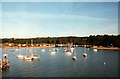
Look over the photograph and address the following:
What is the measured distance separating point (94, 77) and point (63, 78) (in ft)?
33.1

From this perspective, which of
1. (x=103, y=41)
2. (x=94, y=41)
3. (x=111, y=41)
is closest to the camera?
(x=111, y=41)

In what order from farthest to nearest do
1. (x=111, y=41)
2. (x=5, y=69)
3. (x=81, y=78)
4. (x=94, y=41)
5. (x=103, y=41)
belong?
(x=94, y=41), (x=103, y=41), (x=111, y=41), (x=5, y=69), (x=81, y=78)

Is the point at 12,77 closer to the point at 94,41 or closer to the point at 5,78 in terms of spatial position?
the point at 5,78

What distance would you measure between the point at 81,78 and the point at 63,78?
225 inches

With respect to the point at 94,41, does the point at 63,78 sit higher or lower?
lower

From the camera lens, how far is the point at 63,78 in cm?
4112

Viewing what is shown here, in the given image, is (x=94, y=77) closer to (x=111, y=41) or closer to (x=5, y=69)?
(x=5, y=69)

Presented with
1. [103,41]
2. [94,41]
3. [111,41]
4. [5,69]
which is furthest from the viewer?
[94,41]

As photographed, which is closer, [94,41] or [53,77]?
[53,77]

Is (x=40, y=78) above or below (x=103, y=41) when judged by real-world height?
below

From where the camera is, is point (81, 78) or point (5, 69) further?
point (5, 69)

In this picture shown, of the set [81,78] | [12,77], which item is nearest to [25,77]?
[12,77]

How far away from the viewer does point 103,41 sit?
172625 mm

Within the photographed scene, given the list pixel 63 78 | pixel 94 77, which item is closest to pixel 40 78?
pixel 63 78
